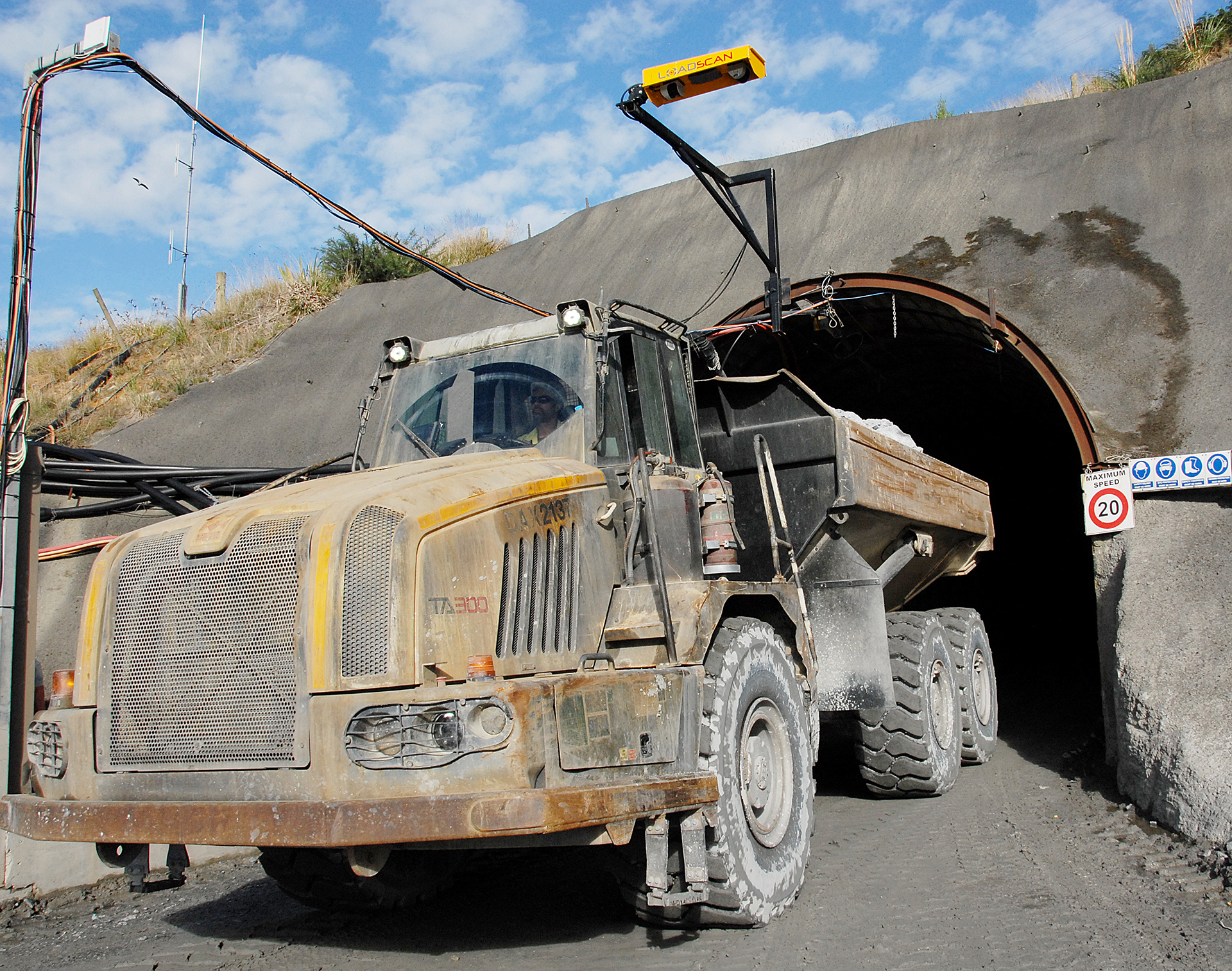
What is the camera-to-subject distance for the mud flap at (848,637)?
754 cm

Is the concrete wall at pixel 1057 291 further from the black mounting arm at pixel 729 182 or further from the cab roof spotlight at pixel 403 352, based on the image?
the cab roof spotlight at pixel 403 352

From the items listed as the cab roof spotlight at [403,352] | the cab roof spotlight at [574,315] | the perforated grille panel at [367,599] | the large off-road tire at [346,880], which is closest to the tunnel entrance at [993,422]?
the cab roof spotlight at [403,352]

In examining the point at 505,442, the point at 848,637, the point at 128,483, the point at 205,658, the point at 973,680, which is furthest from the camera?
the point at 128,483

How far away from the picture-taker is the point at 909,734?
311 inches

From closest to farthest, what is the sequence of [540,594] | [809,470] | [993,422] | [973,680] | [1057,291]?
[540,594]
[809,470]
[973,680]
[1057,291]
[993,422]

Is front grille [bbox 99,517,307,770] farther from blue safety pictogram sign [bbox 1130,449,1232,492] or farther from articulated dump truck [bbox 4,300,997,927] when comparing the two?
blue safety pictogram sign [bbox 1130,449,1232,492]

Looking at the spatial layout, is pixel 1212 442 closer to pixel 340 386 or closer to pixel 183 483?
pixel 183 483

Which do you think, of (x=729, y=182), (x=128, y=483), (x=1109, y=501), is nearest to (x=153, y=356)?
(x=128, y=483)

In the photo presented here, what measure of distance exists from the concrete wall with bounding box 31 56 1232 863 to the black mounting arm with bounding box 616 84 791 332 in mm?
3578

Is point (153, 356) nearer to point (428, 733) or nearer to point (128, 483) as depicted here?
point (128, 483)

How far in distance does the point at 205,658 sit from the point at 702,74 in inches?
225

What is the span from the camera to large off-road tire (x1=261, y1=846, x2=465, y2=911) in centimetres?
503

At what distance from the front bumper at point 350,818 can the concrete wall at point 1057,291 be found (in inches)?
181

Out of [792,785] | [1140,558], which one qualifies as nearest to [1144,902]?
[792,785]
